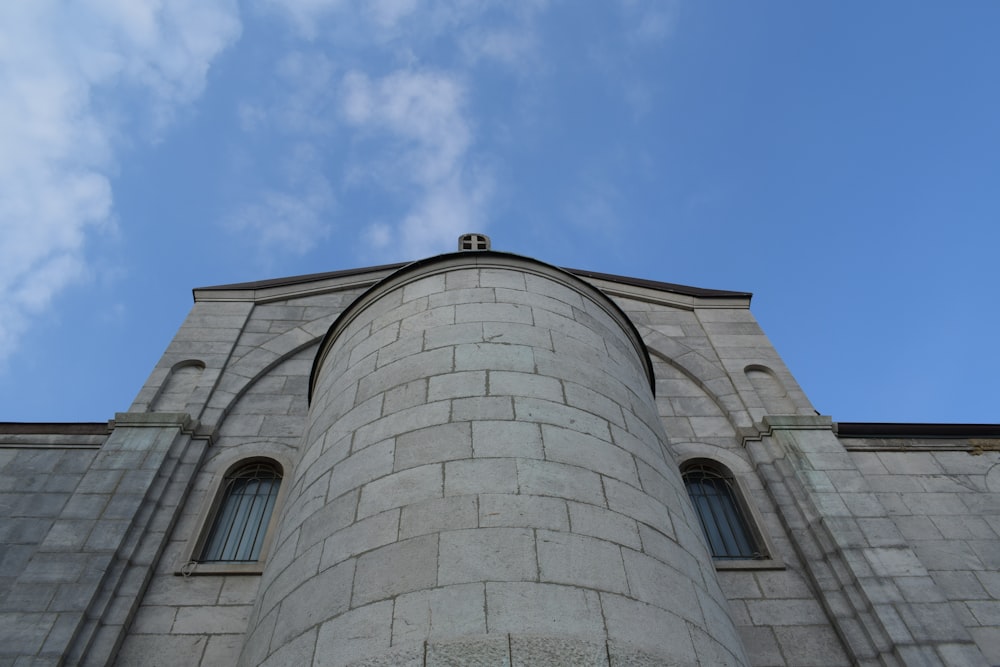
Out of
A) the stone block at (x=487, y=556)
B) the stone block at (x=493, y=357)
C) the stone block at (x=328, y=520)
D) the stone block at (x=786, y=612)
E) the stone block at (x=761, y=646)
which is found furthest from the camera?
the stone block at (x=786, y=612)

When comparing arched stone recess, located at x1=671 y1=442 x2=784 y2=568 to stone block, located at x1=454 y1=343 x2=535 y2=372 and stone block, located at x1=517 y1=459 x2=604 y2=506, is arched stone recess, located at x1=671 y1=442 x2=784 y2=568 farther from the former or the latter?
stone block, located at x1=517 y1=459 x2=604 y2=506

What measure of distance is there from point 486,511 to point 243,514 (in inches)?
252

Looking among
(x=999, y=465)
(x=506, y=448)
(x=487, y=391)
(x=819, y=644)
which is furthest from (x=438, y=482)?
(x=999, y=465)

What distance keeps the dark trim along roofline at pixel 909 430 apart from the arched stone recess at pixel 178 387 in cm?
1163

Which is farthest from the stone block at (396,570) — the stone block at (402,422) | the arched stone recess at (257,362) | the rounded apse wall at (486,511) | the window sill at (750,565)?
the arched stone recess at (257,362)

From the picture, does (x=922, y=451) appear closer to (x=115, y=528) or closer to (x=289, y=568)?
(x=289, y=568)

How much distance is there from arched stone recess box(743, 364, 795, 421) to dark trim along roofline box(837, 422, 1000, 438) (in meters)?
1.00

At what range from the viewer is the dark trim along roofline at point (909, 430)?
1262cm

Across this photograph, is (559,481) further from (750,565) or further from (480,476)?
(750,565)

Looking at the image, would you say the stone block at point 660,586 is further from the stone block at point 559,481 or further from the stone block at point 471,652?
the stone block at point 471,652

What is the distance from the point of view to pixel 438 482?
630cm

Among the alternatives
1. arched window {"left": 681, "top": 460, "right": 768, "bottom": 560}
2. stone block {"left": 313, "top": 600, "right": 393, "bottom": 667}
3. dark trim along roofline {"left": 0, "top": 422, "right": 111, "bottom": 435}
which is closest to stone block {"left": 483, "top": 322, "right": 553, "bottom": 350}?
stone block {"left": 313, "top": 600, "right": 393, "bottom": 667}

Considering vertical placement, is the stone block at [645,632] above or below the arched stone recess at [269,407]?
below

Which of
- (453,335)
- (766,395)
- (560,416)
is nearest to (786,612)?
(560,416)
